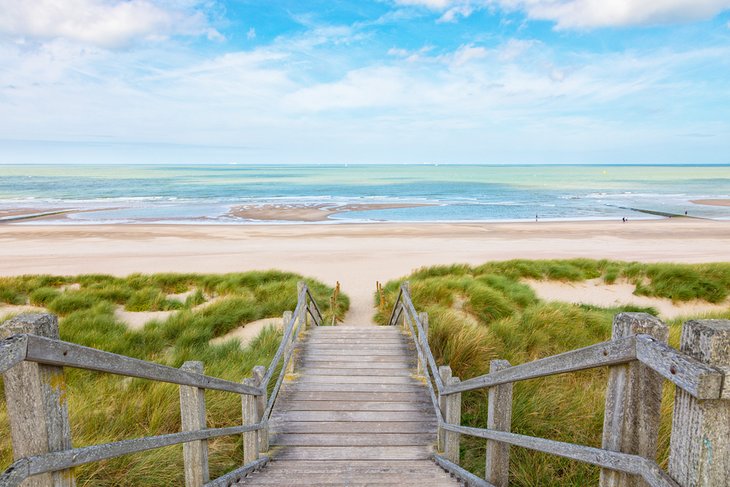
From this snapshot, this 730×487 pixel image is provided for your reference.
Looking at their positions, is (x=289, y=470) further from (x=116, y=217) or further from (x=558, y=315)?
(x=116, y=217)

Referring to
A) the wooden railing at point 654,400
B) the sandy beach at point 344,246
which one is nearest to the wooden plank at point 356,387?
the wooden railing at point 654,400

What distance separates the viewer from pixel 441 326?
→ 7.51m

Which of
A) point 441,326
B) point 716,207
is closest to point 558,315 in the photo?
point 441,326

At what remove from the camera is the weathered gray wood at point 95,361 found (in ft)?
5.03

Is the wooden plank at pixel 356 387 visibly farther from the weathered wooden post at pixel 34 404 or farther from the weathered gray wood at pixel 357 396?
the weathered wooden post at pixel 34 404

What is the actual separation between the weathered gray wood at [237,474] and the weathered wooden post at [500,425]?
1980 mm

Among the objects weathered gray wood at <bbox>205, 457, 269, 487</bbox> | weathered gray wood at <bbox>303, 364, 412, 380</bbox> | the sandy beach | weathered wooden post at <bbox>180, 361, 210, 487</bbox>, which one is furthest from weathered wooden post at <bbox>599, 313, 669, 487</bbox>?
the sandy beach

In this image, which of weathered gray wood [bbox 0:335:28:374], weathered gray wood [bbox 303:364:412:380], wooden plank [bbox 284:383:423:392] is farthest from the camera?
weathered gray wood [bbox 303:364:412:380]

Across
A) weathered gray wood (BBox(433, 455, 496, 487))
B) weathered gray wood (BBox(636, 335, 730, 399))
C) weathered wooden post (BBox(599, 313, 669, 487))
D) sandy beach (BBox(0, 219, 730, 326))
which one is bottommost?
sandy beach (BBox(0, 219, 730, 326))

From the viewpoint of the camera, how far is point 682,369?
133cm

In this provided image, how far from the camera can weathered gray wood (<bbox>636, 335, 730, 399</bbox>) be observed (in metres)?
1.23

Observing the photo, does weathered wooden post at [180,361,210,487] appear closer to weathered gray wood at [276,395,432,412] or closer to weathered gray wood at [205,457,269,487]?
weathered gray wood at [205,457,269,487]

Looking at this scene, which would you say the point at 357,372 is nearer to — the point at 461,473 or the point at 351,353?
the point at 351,353

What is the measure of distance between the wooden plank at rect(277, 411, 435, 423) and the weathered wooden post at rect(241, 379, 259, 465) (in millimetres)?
1097
